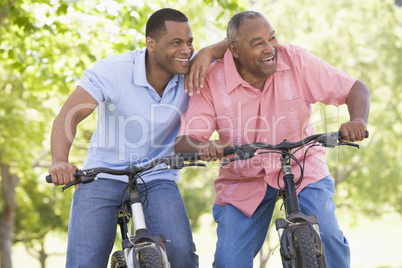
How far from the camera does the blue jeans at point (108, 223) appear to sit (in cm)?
352

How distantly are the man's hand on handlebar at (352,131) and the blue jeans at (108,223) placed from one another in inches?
45.5

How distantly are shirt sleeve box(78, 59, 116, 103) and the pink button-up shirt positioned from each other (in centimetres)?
55

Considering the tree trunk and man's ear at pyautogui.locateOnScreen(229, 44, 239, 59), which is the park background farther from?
man's ear at pyautogui.locateOnScreen(229, 44, 239, 59)

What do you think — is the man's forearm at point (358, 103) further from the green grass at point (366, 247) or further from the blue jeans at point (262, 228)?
the green grass at point (366, 247)

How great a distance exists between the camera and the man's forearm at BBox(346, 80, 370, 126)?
3494 mm

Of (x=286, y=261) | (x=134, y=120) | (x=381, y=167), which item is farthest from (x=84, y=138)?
(x=286, y=261)

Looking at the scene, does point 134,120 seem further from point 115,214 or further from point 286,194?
point 286,194

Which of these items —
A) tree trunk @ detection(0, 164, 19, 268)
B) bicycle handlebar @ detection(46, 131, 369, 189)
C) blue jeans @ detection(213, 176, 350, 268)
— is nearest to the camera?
bicycle handlebar @ detection(46, 131, 369, 189)

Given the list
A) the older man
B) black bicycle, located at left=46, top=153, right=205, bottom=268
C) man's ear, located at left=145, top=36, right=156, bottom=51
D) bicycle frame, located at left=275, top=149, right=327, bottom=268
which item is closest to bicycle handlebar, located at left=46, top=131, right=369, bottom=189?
black bicycle, located at left=46, top=153, right=205, bottom=268

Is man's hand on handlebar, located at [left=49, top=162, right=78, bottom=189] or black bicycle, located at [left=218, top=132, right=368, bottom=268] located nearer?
black bicycle, located at [left=218, top=132, right=368, bottom=268]

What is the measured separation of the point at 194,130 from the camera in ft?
12.1

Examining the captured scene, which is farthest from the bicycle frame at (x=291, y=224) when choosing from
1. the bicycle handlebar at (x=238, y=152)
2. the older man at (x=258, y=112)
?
the older man at (x=258, y=112)

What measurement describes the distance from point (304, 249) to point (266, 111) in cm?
116

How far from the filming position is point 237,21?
396 centimetres
